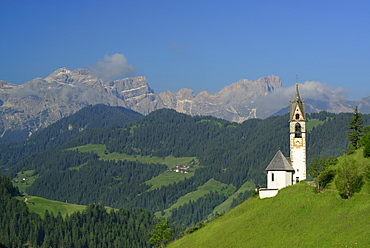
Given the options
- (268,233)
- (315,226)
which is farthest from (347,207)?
(268,233)

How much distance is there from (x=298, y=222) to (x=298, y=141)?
2750cm

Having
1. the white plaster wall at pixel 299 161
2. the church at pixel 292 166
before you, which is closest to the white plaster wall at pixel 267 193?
the church at pixel 292 166

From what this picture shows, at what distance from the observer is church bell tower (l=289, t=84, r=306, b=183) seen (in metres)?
115

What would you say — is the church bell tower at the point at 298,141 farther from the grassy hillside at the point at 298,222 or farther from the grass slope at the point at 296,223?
the grassy hillside at the point at 298,222

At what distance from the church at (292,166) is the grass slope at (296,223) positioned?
3.23m

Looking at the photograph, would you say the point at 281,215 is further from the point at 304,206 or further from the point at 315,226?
the point at 315,226

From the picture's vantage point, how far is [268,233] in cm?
9250

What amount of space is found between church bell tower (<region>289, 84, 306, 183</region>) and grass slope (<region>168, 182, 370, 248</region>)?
6262mm

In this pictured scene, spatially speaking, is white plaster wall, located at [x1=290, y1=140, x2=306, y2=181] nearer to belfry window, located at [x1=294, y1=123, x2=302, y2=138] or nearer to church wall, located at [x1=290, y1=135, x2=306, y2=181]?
church wall, located at [x1=290, y1=135, x2=306, y2=181]

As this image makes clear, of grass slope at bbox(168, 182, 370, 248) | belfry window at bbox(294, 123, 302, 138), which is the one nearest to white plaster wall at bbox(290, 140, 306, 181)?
belfry window at bbox(294, 123, 302, 138)

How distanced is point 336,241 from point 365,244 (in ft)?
20.6

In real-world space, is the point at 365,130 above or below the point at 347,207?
above

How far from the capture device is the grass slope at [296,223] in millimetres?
80875

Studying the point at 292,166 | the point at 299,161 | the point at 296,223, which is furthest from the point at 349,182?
the point at 292,166
